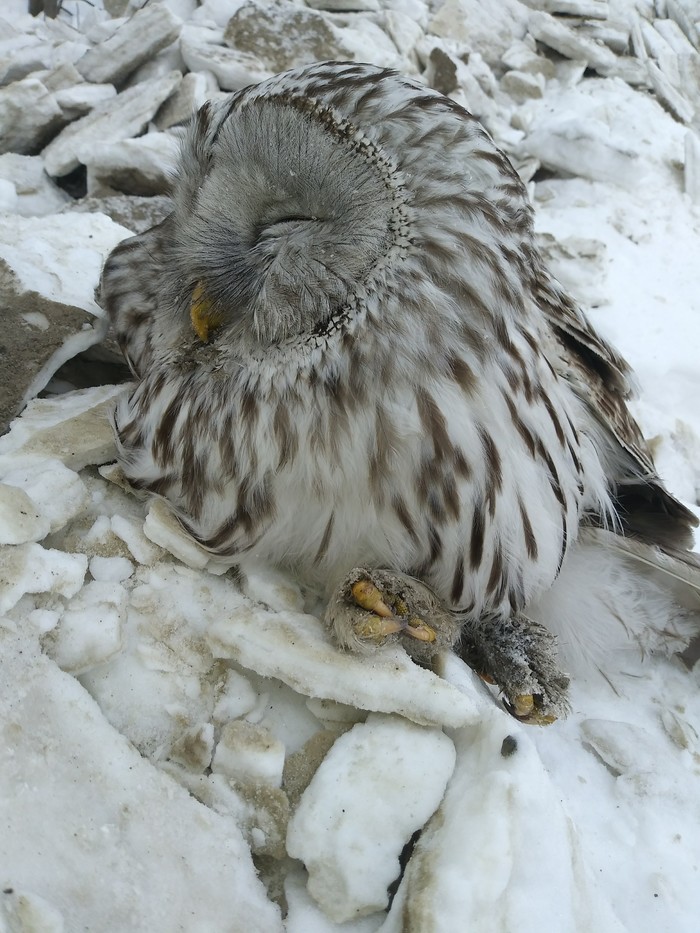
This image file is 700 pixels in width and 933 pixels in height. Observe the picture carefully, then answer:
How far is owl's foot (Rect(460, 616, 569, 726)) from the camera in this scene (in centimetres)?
169

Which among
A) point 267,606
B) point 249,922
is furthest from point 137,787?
point 267,606

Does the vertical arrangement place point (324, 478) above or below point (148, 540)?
above

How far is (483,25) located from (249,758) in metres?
4.80

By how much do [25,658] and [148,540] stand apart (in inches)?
14.6

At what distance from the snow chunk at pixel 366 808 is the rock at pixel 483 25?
4.37m

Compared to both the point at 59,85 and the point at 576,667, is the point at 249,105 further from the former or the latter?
the point at 59,85

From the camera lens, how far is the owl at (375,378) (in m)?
1.52

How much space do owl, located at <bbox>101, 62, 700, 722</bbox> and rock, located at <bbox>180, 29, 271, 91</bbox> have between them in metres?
1.98

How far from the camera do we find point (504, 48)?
16.0ft

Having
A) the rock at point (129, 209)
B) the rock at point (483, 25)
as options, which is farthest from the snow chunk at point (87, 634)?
the rock at point (483, 25)

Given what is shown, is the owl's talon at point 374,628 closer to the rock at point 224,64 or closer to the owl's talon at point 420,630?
the owl's talon at point 420,630

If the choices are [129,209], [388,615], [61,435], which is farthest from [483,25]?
[388,615]

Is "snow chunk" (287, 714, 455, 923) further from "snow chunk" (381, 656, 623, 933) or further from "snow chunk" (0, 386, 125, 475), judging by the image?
"snow chunk" (0, 386, 125, 475)

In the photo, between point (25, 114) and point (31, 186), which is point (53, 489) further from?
point (25, 114)
